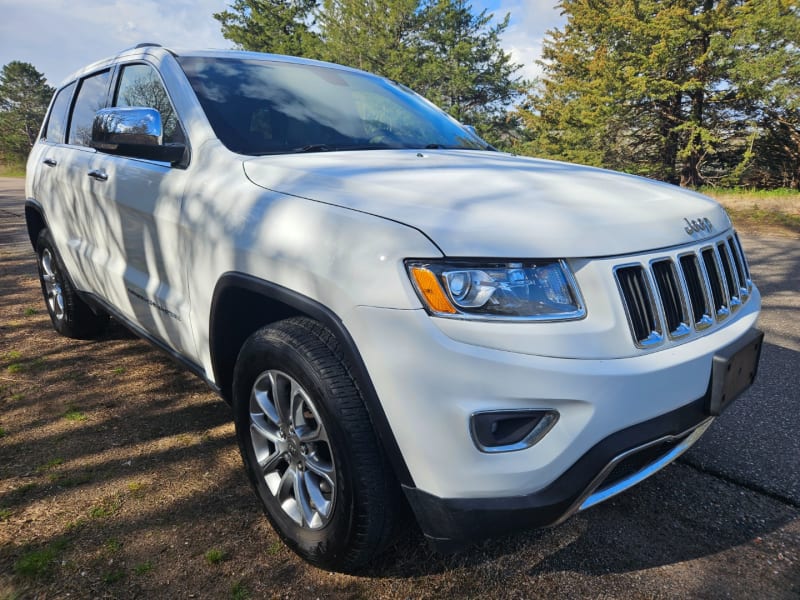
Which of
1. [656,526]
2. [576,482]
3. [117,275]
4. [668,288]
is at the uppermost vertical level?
[668,288]

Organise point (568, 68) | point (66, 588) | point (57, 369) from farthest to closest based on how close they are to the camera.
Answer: point (568, 68) < point (57, 369) < point (66, 588)

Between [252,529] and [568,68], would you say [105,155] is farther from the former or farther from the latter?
[568,68]

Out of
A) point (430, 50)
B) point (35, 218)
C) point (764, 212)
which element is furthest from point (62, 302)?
point (430, 50)

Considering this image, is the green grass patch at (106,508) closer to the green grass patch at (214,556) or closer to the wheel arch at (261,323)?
the green grass patch at (214,556)

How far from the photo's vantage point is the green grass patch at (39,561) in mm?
1896

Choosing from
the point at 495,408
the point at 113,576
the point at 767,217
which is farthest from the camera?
the point at 767,217

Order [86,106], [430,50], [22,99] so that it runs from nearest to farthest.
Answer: [86,106], [430,50], [22,99]

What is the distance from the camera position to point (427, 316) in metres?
1.45

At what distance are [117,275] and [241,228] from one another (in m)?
1.41

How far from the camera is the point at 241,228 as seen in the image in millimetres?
1965

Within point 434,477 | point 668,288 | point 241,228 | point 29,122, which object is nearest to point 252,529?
point 434,477

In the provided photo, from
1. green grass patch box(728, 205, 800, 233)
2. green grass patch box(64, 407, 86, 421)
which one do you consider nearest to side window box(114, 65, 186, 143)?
green grass patch box(64, 407, 86, 421)

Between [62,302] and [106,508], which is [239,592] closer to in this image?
[106,508]

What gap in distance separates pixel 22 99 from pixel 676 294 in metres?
75.7
